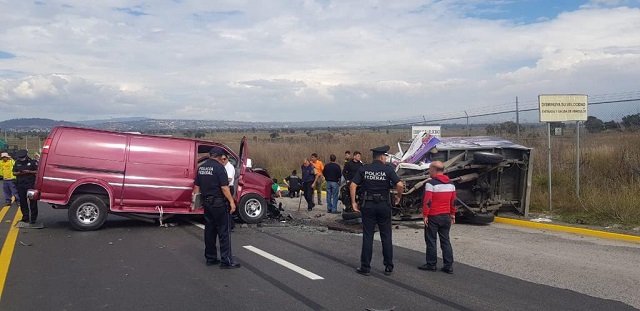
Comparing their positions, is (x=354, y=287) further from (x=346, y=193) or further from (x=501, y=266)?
(x=346, y=193)

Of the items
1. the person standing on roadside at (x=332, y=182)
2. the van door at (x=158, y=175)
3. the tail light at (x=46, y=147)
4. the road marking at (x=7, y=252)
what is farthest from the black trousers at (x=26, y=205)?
the person standing on roadside at (x=332, y=182)

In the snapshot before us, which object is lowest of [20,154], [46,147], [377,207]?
[377,207]

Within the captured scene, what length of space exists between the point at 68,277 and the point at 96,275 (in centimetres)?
34

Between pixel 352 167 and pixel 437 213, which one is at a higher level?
pixel 352 167

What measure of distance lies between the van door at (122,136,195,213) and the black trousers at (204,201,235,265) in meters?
3.86

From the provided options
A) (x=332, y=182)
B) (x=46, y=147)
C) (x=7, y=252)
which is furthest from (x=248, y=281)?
(x=332, y=182)

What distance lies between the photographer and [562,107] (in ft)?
45.4

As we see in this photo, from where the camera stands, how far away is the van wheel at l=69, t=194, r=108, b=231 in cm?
1135

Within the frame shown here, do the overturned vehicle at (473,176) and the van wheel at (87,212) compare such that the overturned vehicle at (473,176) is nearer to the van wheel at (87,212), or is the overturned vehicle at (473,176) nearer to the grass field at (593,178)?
the grass field at (593,178)

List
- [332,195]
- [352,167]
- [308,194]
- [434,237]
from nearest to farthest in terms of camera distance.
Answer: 1. [434,237]
2. [352,167]
3. [332,195]
4. [308,194]

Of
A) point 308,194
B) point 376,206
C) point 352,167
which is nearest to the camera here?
point 376,206

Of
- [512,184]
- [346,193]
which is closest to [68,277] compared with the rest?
[346,193]

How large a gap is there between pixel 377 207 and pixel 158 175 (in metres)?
5.75

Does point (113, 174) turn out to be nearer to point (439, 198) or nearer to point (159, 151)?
point (159, 151)
